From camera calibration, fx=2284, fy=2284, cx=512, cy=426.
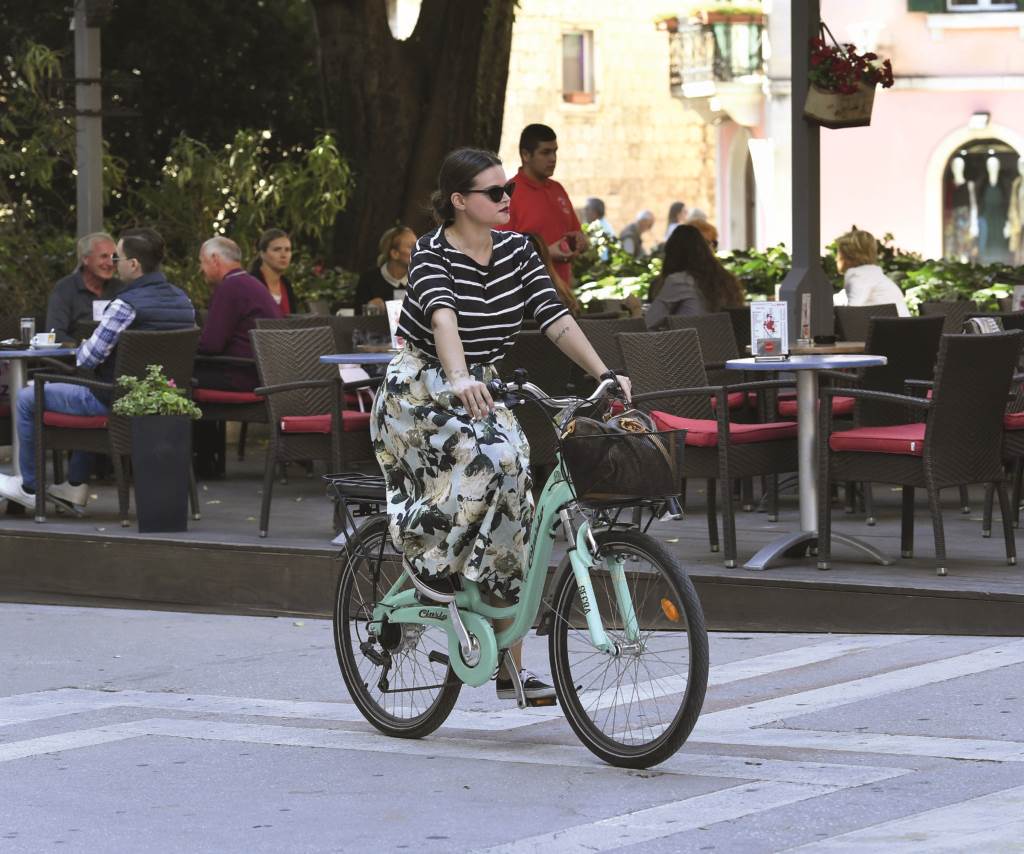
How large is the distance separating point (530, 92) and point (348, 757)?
138 ft

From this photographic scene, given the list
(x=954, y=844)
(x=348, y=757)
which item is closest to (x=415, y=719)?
(x=348, y=757)

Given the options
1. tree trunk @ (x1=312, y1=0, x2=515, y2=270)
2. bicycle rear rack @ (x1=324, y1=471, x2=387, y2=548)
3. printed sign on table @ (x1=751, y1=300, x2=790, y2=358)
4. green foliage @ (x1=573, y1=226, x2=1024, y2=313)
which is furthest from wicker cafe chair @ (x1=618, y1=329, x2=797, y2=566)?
tree trunk @ (x1=312, y1=0, x2=515, y2=270)

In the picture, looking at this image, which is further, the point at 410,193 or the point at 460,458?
the point at 410,193

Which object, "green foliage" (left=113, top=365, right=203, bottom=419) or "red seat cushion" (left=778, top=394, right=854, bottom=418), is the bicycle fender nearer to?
"green foliage" (left=113, top=365, right=203, bottom=419)

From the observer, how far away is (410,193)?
17922 mm

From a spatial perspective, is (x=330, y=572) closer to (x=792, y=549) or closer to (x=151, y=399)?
(x=151, y=399)

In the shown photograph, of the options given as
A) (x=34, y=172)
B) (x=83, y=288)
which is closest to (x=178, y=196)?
(x=34, y=172)

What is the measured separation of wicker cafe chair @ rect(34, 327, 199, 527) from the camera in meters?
11.1

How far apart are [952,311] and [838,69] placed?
1763 millimetres

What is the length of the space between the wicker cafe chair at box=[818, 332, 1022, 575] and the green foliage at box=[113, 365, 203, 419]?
3309mm

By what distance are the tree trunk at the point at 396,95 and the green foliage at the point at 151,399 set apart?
6.94m

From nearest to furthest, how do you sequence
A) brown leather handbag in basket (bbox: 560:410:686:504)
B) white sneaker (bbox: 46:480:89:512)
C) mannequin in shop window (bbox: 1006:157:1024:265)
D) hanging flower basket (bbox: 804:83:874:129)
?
brown leather handbag in basket (bbox: 560:410:686:504) → white sneaker (bbox: 46:480:89:512) → hanging flower basket (bbox: 804:83:874:129) → mannequin in shop window (bbox: 1006:157:1024:265)

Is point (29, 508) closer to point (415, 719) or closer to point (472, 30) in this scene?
point (415, 719)

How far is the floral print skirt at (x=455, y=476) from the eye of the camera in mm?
6379
